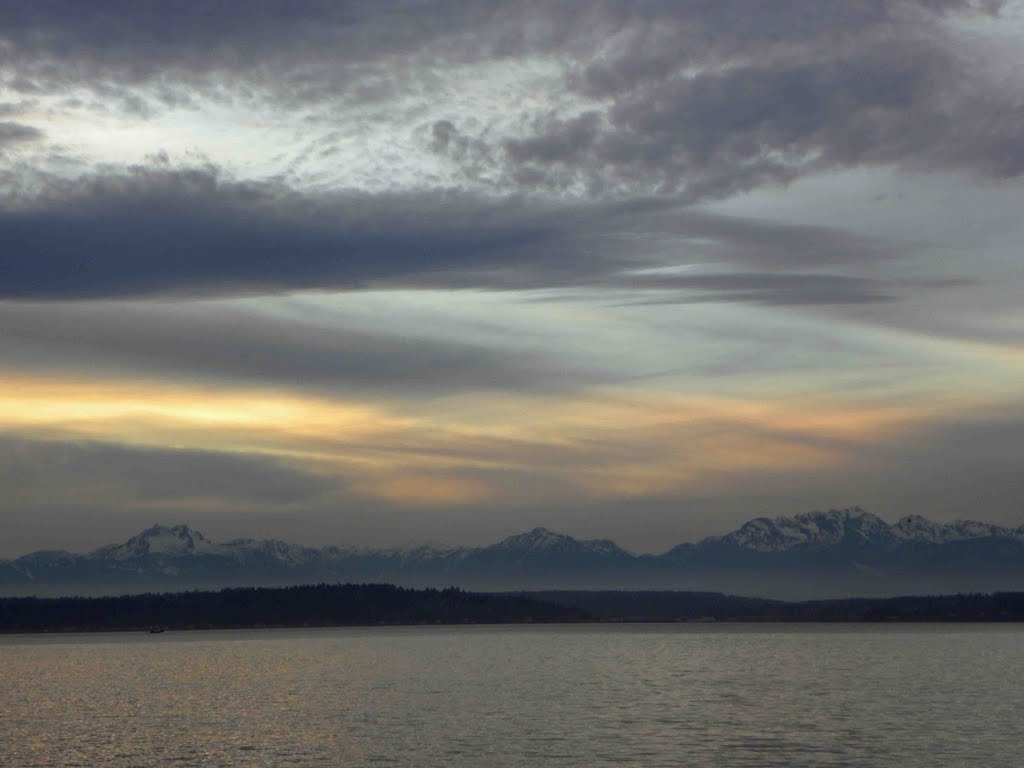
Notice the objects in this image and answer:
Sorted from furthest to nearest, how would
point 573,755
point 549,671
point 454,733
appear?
point 549,671, point 454,733, point 573,755

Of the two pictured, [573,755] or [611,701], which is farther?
[611,701]

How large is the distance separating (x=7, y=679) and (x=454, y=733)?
391 ft

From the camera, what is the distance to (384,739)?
100 meters

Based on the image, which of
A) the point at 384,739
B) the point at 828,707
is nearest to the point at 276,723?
the point at 384,739

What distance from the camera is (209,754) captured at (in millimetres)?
92500

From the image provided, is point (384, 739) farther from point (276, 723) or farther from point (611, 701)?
point (611, 701)

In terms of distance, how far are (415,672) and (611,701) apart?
7195cm

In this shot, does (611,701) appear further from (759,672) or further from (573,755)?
(759,672)

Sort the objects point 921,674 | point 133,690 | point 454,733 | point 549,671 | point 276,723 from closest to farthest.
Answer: point 454,733 → point 276,723 → point 133,690 → point 921,674 → point 549,671

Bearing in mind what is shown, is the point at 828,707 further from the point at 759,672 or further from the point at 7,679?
the point at 7,679

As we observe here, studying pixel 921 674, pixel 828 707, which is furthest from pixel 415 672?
pixel 828 707

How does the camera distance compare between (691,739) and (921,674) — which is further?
(921,674)

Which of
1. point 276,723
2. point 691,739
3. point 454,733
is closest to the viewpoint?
point 691,739

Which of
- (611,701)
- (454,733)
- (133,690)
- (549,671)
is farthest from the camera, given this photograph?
(549,671)
